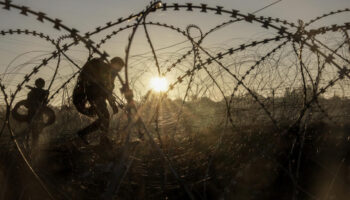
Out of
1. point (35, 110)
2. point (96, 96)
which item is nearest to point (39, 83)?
point (35, 110)

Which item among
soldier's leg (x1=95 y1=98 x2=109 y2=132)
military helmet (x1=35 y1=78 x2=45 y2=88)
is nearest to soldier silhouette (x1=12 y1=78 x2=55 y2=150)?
military helmet (x1=35 y1=78 x2=45 y2=88)

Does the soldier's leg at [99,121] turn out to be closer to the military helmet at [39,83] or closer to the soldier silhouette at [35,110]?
the soldier silhouette at [35,110]

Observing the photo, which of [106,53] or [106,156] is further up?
[106,53]

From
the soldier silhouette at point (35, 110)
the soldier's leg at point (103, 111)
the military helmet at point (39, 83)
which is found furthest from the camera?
the military helmet at point (39, 83)

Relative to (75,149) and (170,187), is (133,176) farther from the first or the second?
(75,149)

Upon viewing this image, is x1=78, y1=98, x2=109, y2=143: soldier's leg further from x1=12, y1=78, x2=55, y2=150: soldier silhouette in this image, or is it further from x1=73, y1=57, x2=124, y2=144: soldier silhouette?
x1=12, y1=78, x2=55, y2=150: soldier silhouette

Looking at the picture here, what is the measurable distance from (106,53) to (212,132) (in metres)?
4.66

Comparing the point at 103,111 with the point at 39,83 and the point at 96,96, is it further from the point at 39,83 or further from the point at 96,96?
the point at 39,83

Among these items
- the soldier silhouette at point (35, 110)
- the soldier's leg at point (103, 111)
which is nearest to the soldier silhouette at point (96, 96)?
the soldier's leg at point (103, 111)

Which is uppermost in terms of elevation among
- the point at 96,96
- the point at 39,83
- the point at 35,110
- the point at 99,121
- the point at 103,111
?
the point at 39,83

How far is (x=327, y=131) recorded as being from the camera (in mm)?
4566

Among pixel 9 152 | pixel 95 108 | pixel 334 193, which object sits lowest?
pixel 334 193

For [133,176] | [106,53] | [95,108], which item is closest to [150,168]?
[133,176]

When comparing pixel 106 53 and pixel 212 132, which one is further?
pixel 212 132
